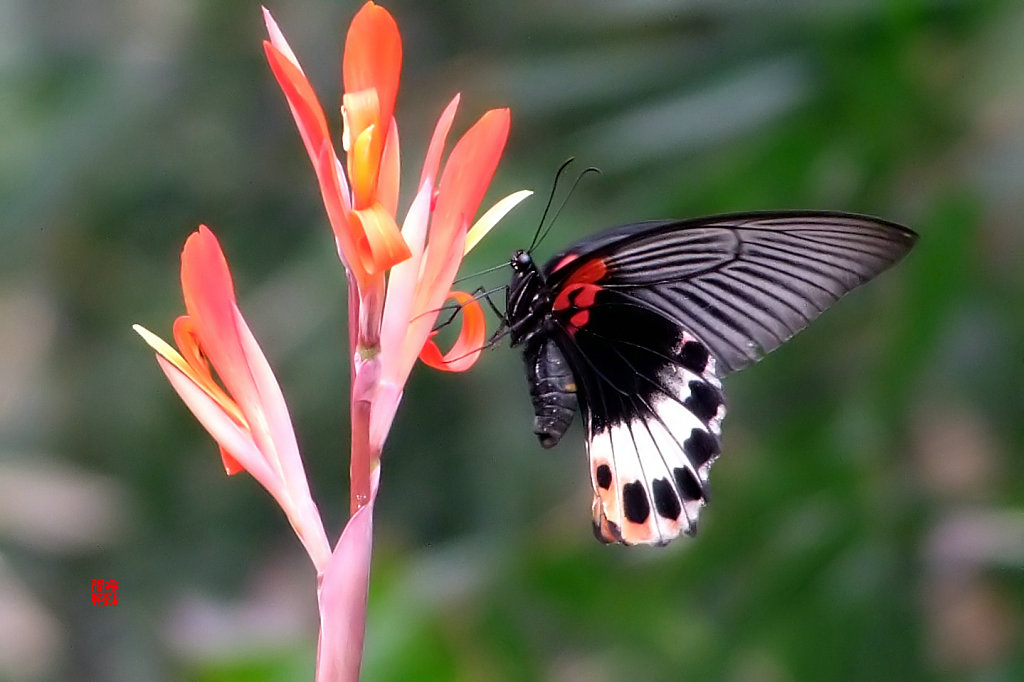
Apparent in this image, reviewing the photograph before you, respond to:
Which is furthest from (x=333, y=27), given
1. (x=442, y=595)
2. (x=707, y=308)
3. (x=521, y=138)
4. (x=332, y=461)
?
(x=707, y=308)

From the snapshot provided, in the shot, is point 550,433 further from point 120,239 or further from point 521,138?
point 120,239

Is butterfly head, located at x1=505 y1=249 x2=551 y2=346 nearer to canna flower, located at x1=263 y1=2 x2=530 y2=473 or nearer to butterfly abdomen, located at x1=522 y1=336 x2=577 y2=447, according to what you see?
butterfly abdomen, located at x1=522 y1=336 x2=577 y2=447

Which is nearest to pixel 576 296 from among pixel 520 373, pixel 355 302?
pixel 355 302

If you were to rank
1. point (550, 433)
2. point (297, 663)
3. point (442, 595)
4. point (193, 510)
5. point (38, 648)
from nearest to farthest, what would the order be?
point (550, 433) < point (297, 663) < point (442, 595) < point (38, 648) < point (193, 510)

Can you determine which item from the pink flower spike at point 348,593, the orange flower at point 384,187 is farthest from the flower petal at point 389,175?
the pink flower spike at point 348,593

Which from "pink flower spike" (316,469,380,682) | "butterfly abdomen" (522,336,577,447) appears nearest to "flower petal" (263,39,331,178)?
"pink flower spike" (316,469,380,682)

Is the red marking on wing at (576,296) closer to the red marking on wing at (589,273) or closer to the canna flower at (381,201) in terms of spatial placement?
the red marking on wing at (589,273)

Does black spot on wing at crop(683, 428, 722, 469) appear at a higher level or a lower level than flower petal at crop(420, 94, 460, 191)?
lower
